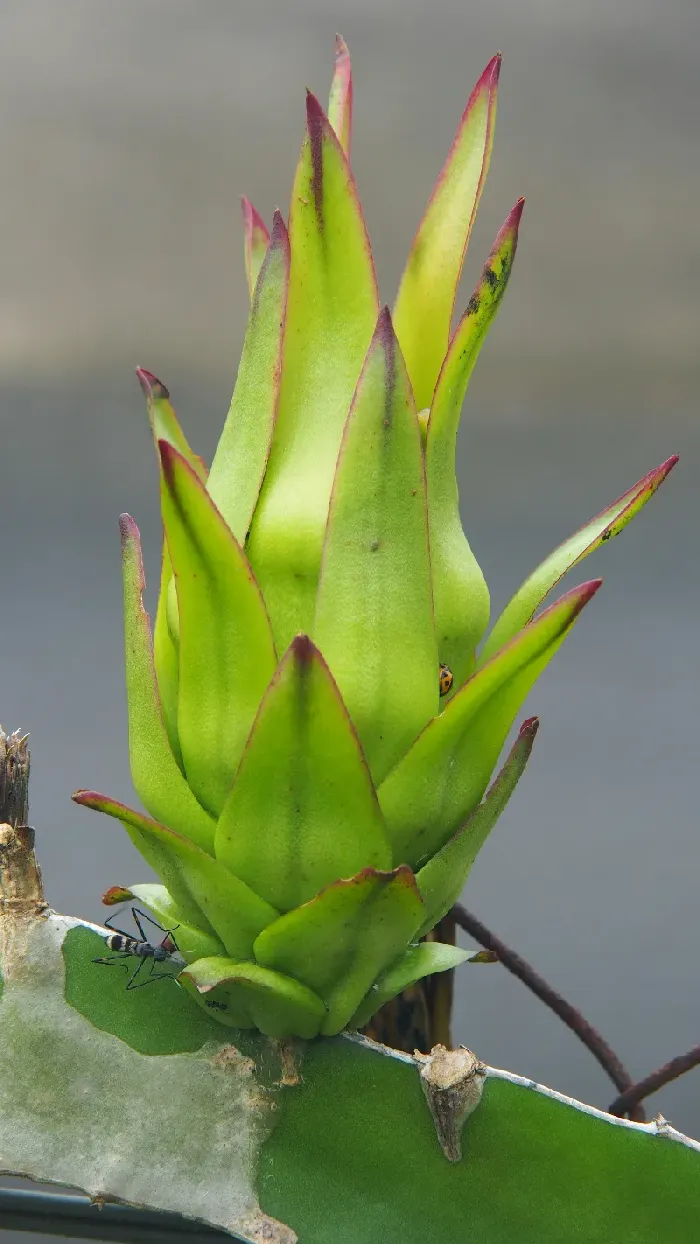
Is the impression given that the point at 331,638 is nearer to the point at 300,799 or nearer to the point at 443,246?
the point at 300,799

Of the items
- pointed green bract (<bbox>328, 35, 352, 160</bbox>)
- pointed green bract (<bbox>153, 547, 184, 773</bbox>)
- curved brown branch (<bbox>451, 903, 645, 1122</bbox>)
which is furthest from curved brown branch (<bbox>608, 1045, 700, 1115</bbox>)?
pointed green bract (<bbox>328, 35, 352, 160</bbox>)

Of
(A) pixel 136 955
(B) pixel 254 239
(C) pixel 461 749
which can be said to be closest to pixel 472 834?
(C) pixel 461 749

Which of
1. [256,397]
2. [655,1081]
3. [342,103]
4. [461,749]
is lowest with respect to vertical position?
[655,1081]

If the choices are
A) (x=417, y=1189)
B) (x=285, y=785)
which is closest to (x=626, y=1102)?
(x=417, y=1189)

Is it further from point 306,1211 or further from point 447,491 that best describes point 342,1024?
point 447,491

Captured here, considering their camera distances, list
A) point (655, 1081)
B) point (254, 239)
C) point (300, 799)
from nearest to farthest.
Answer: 1. point (300, 799)
2. point (254, 239)
3. point (655, 1081)

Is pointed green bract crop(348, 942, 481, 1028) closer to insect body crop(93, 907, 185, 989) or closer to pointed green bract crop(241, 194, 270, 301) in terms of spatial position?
insect body crop(93, 907, 185, 989)
